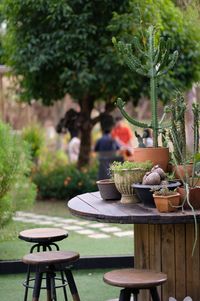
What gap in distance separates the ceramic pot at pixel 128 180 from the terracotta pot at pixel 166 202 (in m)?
0.40

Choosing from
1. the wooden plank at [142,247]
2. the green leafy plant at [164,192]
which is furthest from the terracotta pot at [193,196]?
the wooden plank at [142,247]

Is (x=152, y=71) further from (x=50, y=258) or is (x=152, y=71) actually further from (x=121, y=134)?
(x=121, y=134)

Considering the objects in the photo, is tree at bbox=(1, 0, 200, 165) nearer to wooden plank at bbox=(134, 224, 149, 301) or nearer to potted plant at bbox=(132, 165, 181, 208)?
wooden plank at bbox=(134, 224, 149, 301)

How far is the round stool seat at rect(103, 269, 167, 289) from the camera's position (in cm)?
394

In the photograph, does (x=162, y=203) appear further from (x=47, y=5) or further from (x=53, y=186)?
(x=53, y=186)

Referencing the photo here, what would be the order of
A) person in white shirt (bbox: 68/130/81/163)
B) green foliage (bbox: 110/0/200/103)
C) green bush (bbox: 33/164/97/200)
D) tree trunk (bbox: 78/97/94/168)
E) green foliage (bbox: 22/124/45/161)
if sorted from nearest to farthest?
green foliage (bbox: 110/0/200/103), green bush (bbox: 33/164/97/200), tree trunk (bbox: 78/97/94/168), person in white shirt (bbox: 68/130/81/163), green foliage (bbox: 22/124/45/161)

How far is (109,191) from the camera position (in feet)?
16.2

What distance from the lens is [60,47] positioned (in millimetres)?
10992

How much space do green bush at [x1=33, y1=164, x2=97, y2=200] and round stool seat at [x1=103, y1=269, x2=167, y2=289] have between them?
8.11 meters

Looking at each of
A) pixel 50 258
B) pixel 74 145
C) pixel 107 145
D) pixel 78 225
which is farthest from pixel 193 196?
pixel 74 145

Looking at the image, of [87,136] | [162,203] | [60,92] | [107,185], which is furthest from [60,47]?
[162,203]

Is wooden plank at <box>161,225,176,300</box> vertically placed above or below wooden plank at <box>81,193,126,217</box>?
below

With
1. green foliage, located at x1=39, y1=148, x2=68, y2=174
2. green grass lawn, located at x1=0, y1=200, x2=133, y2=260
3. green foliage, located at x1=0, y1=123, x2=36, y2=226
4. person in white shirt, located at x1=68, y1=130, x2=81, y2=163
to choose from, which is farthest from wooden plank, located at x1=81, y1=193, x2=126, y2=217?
person in white shirt, located at x1=68, y1=130, x2=81, y2=163

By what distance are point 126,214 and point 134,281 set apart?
17.5 inches
